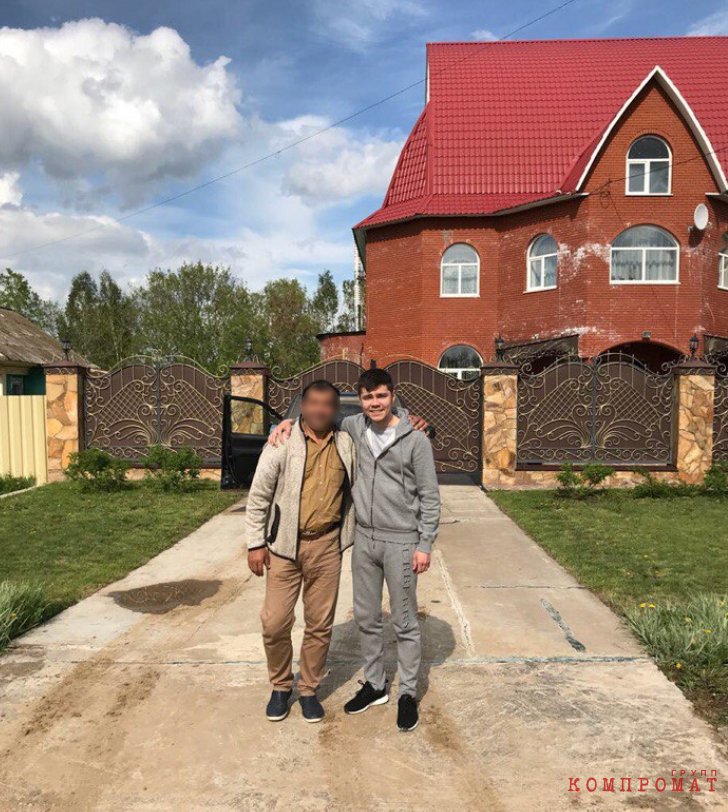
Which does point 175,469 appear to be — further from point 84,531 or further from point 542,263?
point 542,263

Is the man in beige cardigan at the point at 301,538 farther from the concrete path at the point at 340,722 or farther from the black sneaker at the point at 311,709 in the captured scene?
the concrete path at the point at 340,722

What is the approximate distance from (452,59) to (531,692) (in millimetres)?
24917

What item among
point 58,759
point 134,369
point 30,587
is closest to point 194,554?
point 30,587

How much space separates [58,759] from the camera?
3068mm

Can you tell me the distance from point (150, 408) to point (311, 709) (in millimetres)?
10664

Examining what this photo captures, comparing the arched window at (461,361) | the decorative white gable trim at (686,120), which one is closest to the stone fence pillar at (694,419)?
the decorative white gable trim at (686,120)

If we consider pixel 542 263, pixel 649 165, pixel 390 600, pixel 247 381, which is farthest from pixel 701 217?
pixel 390 600

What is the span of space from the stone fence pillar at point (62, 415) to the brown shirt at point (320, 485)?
422 inches

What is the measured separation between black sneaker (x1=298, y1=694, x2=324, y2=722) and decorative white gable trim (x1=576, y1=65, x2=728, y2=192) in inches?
713

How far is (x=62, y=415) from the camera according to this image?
12.8 m

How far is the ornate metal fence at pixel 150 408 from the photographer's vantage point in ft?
42.7

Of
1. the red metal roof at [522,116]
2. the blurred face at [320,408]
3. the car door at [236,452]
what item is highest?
the red metal roof at [522,116]

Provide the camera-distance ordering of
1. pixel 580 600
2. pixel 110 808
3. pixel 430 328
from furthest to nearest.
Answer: pixel 430 328 → pixel 580 600 → pixel 110 808

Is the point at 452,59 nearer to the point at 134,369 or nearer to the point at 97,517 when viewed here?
the point at 134,369
